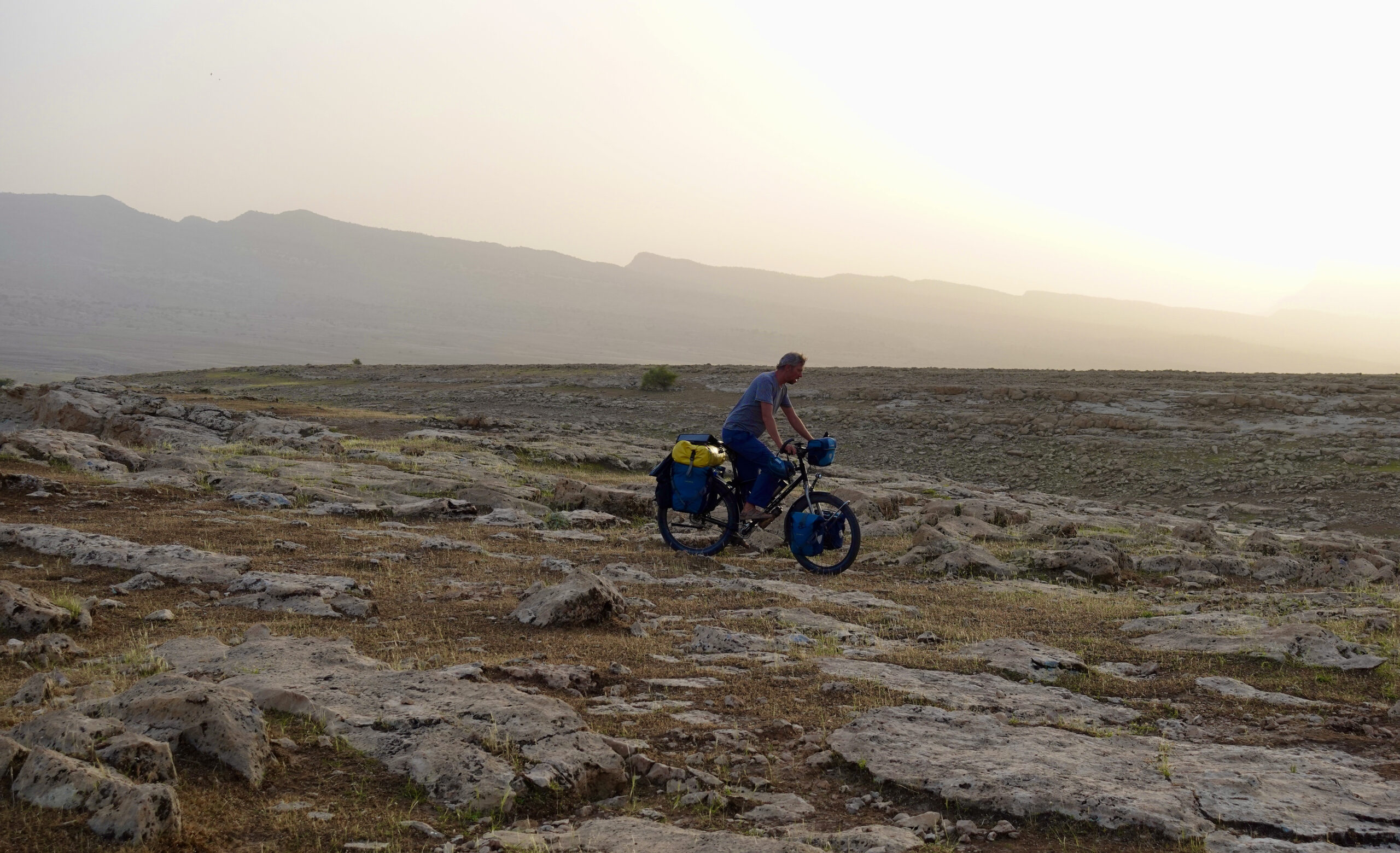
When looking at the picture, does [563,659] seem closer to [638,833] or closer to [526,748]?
[526,748]

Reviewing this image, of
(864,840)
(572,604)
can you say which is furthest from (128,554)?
(864,840)

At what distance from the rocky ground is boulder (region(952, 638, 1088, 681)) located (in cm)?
4

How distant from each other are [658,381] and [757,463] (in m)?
36.5

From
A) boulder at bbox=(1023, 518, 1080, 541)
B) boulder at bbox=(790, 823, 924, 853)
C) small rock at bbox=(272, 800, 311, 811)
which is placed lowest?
boulder at bbox=(1023, 518, 1080, 541)

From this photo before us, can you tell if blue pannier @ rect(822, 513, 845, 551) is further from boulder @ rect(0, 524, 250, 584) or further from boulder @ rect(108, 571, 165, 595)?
boulder @ rect(108, 571, 165, 595)

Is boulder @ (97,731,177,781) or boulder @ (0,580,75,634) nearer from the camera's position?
boulder @ (97,731,177,781)

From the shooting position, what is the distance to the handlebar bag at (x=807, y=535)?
10.9m

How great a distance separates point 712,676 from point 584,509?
8690mm

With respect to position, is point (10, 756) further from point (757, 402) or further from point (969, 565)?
point (969, 565)

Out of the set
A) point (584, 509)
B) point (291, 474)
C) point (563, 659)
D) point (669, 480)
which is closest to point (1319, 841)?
point (563, 659)

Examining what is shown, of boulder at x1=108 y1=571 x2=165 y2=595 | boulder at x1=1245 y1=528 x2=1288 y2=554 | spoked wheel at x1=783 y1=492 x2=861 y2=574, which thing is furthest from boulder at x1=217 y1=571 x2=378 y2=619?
boulder at x1=1245 y1=528 x2=1288 y2=554

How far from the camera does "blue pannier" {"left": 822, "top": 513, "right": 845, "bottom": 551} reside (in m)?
10.9

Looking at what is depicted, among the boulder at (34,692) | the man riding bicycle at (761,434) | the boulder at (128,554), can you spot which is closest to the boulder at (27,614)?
the boulder at (34,692)

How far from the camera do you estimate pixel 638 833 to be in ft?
13.0
